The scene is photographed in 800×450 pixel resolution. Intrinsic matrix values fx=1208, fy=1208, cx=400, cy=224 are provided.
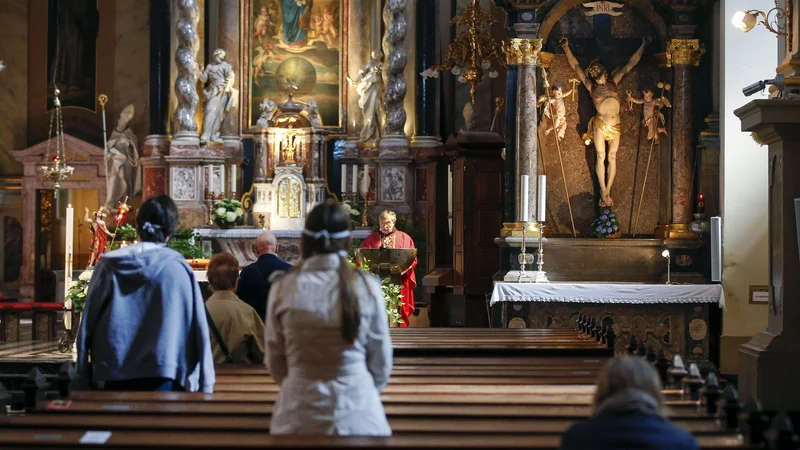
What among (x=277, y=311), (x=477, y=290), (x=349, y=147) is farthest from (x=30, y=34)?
(x=277, y=311)

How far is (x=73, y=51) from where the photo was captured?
20.8 m

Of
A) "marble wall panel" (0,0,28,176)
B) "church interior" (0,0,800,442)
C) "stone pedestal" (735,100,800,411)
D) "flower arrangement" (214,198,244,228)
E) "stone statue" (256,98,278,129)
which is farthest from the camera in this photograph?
"marble wall panel" (0,0,28,176)

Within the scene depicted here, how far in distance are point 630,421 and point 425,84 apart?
15.3 meters

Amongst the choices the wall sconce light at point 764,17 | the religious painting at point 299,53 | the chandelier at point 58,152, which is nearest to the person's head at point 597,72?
the wall sconce light at point 764,17

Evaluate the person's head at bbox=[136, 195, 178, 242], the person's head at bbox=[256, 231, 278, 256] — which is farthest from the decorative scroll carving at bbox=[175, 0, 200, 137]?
the person's head at bbox=[136, 195, 178, 242]

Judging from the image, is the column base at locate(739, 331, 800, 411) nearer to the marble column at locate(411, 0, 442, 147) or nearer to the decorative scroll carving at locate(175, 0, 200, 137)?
the marble column at locate(411, 0, 442, 147)

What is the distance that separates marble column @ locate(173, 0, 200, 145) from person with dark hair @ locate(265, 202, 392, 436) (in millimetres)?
14745

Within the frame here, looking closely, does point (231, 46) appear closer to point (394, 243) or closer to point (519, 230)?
point (394, 243)

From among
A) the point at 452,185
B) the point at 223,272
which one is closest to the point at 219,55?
the point at 452,185

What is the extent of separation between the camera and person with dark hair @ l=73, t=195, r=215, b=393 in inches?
215

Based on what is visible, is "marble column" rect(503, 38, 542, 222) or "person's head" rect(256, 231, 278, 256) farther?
"marble column" rect(503, 38, 542, 222)

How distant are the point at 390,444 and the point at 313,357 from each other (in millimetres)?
414

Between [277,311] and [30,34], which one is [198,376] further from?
[30,34]

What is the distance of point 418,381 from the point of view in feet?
20.6
